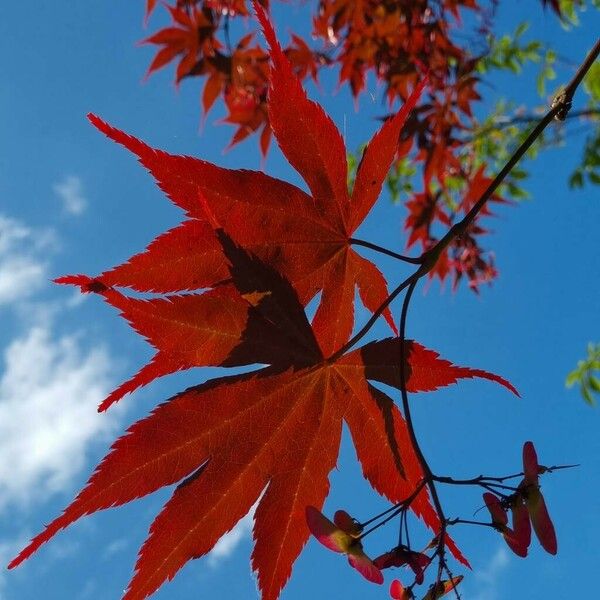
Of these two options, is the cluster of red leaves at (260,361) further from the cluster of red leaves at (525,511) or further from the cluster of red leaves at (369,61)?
the cluster of red leaves at (369,61)

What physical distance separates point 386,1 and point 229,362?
2279 millimetres

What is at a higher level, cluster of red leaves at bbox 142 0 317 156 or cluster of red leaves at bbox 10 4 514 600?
cluster of red leaves at bbox 142 0 317 156

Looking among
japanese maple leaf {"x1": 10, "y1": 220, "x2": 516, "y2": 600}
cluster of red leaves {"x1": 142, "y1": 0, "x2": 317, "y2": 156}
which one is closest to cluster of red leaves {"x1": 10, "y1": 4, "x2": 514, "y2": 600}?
A: japanese maple leaf {"x1": 10, "y1": 220, "x2": 516, "y2": 600}

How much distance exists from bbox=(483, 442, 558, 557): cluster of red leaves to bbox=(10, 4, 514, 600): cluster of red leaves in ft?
0.29

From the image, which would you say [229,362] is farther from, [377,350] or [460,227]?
[460,227]

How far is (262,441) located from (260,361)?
0.10 m

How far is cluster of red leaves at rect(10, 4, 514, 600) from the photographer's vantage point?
802 mm

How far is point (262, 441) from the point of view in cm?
87

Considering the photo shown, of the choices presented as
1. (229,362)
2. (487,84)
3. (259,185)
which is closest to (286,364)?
(229,362)

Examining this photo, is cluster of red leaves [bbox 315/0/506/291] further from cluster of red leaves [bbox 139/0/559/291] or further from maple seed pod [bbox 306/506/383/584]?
maple seed pod [bbox 306/506/383/584]

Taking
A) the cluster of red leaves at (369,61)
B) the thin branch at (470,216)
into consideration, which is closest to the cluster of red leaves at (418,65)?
the cluster of red leaves at (369,61)

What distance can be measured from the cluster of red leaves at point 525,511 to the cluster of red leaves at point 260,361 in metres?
0.09

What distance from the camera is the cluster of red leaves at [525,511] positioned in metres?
0.74

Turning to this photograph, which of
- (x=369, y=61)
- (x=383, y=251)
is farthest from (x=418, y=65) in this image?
(x=383, y=251)
